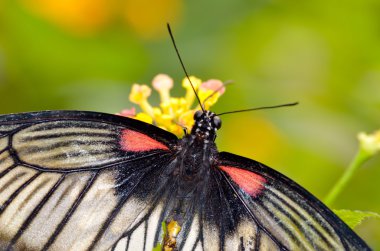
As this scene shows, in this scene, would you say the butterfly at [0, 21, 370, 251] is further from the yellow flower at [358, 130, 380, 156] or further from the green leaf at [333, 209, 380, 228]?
the yellow flower at [358, 130, 380, 156]

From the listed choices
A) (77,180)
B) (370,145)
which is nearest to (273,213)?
(77,180)

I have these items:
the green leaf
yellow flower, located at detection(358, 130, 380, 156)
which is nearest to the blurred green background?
yellow flower, located at detection(358, 130, 380, 156)

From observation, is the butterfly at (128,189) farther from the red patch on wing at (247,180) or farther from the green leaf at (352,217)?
the green leaf at (352,217)

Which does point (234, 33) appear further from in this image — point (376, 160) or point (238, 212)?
point (238, 212)

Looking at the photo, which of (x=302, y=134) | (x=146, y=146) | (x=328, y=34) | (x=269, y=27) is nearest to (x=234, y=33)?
(x=269, y=27)

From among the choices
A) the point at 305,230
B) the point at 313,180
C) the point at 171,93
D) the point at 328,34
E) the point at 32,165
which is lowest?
the point at 305,230

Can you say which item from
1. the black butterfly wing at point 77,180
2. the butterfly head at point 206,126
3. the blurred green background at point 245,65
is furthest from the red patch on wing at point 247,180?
the blurred green background at point 245,65

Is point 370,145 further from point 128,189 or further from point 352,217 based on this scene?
point 128,189
